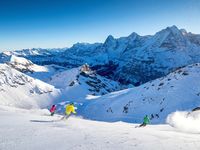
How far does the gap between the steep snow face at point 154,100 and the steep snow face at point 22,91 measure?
51408 mm

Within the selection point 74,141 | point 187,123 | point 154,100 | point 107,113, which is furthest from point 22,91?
point 74,141

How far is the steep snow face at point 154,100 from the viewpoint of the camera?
279 ft

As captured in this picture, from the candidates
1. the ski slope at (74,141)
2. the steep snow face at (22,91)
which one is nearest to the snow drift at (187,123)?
the ski slope at (74,141)

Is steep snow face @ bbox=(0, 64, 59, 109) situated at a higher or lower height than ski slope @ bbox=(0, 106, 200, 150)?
higher

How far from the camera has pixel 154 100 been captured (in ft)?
304

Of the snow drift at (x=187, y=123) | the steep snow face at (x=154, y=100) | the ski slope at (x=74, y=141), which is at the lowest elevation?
the ski slope at (x=74, y=141)

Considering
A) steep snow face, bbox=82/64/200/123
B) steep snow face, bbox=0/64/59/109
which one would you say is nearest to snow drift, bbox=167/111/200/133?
steep snow face, bbox=82/64/200/123

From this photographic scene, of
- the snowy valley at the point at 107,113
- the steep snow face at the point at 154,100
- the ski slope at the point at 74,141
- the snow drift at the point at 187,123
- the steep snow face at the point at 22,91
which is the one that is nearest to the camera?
the ski slope at the point at 74,141

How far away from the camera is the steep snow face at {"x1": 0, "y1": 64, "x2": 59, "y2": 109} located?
15212cm

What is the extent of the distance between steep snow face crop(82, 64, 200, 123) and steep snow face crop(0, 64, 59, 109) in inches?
2024

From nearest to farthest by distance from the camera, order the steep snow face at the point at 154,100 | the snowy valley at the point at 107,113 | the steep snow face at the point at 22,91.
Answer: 1. the snowy valley at the point at 107,113
2. the steep snow face at the point at 154,100
3. the steep snow face at the point at 22,91

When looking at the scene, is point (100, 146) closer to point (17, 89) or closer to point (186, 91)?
point (186, 91)

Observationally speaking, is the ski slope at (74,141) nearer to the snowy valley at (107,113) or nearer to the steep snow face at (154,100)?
the snowy valley at (107,113)

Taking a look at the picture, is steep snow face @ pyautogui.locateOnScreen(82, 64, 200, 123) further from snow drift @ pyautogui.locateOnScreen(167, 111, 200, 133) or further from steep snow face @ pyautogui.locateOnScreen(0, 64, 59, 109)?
steep snow face @ pyautogui.locateOnScreen(0, 64, 59, 109)
